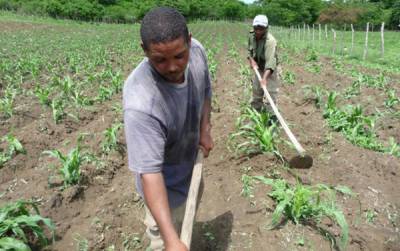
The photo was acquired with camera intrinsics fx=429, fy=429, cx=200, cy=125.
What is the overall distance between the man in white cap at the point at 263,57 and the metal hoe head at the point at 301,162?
1.69m

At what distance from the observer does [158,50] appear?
75.1 inches

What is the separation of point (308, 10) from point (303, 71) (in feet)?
231

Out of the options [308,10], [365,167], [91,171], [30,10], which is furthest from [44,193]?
[308,10]

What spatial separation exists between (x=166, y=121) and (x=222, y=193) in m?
2.63

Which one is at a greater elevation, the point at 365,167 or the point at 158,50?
the point at 158,50

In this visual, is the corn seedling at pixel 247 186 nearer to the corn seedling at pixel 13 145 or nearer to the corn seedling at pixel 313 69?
the corn seedling at pixel 13 145

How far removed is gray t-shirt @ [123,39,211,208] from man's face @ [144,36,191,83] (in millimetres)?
108

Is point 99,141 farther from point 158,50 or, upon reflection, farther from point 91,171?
point 158,50

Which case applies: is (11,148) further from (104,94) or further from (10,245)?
(104,94)

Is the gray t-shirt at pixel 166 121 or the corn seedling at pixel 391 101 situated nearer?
the gray t-shirt at pixel 166 121

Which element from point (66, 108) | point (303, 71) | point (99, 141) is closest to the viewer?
point (99, 141)

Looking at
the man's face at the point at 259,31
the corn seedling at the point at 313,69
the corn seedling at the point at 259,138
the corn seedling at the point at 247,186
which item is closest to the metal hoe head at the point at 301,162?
the corn seedling at the point at 259,138

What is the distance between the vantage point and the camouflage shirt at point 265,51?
632 centimetres

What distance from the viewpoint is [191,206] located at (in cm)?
239
